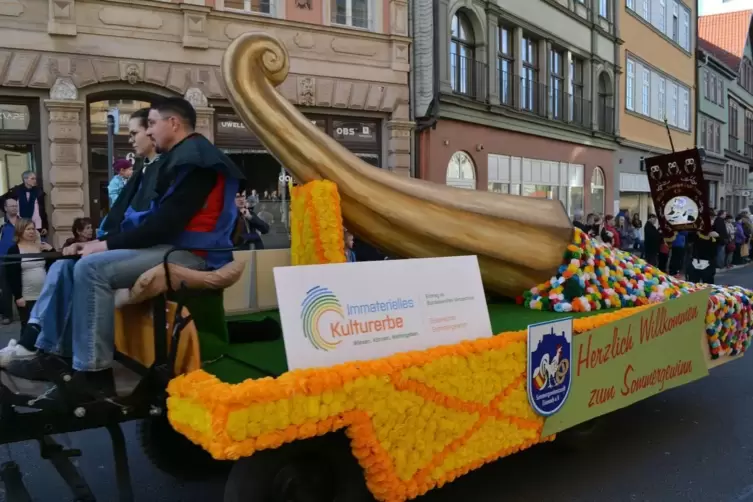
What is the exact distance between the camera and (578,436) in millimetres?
4254

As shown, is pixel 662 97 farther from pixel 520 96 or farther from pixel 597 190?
pixel 520 96

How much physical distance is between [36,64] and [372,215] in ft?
27.8

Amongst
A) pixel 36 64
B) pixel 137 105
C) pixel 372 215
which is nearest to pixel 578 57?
pixel 137 105

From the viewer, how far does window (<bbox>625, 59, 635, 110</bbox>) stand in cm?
2489

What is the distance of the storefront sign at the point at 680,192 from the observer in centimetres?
755

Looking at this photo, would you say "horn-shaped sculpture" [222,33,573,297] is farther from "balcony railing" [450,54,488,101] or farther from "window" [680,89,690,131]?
"window" [680,89,690,131]

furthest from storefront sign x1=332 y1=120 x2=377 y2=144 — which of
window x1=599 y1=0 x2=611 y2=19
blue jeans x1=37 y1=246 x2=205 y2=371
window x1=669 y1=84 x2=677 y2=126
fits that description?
window x1=669 y1=84 x2=677 y2=126

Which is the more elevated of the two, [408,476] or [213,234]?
[213,234]

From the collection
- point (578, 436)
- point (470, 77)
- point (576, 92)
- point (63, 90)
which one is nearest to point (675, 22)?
point (576, 92)

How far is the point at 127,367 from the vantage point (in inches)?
122

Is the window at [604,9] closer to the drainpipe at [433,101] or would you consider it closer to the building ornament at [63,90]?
the drainpipe at [433,101]

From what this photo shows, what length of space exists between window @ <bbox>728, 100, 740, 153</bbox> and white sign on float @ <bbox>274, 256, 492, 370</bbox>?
41276mm

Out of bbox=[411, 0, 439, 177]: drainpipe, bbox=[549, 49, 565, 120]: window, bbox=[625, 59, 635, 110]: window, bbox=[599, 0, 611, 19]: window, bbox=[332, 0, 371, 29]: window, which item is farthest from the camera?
bbox=[625, 59, 635, 110]: window

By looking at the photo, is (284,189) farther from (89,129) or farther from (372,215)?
(372,215)
